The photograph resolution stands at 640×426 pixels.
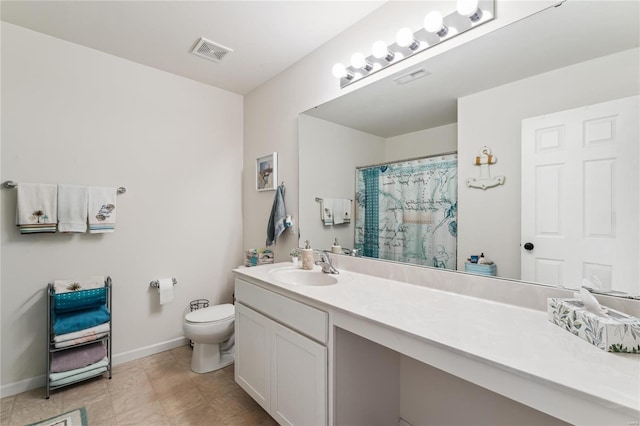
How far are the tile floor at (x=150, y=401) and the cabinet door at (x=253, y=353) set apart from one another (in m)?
0.17

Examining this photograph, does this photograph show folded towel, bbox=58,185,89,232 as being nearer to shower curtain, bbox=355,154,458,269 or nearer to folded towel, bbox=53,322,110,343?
folded towel, bbox=53,322,110,343

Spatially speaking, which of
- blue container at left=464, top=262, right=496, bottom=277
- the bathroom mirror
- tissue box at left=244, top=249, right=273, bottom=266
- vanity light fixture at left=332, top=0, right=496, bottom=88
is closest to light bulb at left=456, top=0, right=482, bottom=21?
vanity light fixture at left=332, top=0, right=496, bottom=88

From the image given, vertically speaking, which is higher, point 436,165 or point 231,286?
point 436,165

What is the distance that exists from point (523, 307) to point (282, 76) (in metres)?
2.34

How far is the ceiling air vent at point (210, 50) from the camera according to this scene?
2049 millimetres

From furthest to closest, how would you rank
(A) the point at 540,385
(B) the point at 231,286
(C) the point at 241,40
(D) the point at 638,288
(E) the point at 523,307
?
(B) the point at 231,286, (C) the point at 241,40, (E) the point at 523,307, (D) the point at 638,288, (A) the point at 540,385

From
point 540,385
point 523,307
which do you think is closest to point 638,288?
point 523,307

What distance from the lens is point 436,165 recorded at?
1.44 meters

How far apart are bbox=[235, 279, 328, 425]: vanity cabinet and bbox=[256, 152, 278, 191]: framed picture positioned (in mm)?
1000

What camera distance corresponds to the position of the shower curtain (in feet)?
4.57

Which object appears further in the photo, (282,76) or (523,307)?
(282,76)

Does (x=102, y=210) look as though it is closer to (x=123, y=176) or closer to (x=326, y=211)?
(x=123, y=176)

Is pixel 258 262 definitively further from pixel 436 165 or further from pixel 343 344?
pixel 436 165

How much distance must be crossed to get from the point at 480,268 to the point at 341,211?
948mm
